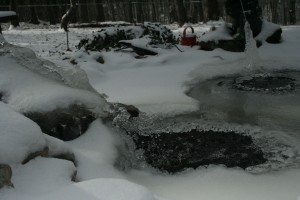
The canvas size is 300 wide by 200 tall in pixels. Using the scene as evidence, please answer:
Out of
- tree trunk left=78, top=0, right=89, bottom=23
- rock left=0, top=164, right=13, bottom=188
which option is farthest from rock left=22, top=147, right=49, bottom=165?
tree trunk left=78, top=0, right=89, bottom=23

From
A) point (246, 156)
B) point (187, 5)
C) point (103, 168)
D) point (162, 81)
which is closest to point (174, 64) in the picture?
point (162, 81)

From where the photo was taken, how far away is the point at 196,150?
487cm

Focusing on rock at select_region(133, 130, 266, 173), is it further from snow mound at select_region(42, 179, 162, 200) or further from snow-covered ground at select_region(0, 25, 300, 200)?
snow mound at select_region(42, 179, 162, 200)

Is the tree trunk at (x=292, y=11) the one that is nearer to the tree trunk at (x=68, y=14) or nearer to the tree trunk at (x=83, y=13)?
the tree trunk at (x=68, y=14)

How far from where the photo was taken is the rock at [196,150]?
14.8 ft

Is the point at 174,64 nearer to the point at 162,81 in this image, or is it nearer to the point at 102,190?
the point at 162,81

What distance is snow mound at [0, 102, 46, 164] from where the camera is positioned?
312 cm

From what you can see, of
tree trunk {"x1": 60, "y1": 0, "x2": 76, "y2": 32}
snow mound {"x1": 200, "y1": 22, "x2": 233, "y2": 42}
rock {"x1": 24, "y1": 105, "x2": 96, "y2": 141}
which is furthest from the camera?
tree trunk {"x1": 60, "y1": 0, "x2": 76, "y2": 32}

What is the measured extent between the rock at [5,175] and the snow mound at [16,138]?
15 cm

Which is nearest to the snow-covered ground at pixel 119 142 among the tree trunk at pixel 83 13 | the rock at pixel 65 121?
the rock at pixel 65 121

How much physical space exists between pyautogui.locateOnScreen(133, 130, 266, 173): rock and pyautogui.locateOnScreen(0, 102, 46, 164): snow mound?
1.61 metres

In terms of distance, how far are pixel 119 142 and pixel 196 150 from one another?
98cm

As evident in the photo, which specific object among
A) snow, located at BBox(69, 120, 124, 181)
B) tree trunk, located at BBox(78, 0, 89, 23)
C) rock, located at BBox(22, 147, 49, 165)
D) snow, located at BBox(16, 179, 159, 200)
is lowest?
snow, located at BBox(69, 120, 124, 181)

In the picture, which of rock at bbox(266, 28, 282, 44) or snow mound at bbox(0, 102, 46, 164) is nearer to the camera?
snow mound at bbox(0, 102, 46, 164)
